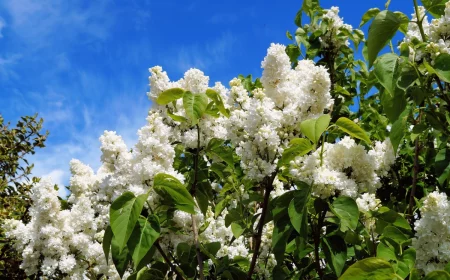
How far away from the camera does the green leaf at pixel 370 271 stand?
1.82 m

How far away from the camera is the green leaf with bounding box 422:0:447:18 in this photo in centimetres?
260

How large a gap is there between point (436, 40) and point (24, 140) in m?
5.79

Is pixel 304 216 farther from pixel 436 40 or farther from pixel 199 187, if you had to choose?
pixel 436 40

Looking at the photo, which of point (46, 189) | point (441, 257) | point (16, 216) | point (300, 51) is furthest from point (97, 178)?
point (441, 257)

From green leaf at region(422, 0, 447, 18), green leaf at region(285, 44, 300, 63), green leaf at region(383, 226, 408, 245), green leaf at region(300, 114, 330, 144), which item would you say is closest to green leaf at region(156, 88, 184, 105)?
green leaf at region(300, 114, 330, 144)

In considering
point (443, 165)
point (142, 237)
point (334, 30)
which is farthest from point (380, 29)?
point (334, 30)

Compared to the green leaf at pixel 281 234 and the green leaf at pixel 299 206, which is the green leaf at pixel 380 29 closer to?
the green leaf at pixel 299 206

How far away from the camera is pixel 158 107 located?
3.52 metres

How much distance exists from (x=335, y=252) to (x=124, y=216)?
1.05m

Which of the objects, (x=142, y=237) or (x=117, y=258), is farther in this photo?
(x=117, y=258)

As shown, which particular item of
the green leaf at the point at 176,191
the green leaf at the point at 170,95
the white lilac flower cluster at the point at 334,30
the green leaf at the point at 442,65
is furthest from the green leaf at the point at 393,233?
the white lilac flower cluster at the point at 334,30

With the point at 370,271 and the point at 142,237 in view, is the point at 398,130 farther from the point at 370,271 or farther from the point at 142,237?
the point at 142,237

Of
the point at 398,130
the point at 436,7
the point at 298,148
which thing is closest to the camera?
the point at 298,148

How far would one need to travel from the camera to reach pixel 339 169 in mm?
2426
